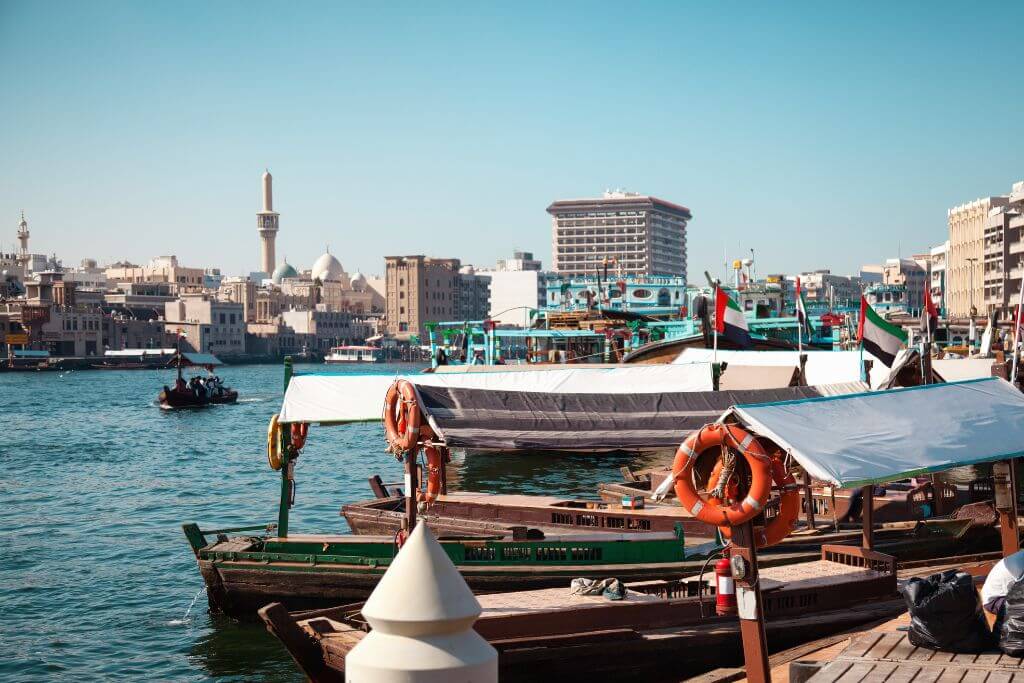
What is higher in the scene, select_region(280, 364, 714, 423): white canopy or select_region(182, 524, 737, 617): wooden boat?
select_region(280, 364, 714, 423): white canopy

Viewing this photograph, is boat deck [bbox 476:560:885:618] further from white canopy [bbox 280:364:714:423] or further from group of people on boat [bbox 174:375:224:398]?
group of people on boat [bbox 174:375:224:398]

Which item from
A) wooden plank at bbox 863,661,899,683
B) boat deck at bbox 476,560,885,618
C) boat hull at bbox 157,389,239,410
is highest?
wooden plank at bbox 863,661,899,683

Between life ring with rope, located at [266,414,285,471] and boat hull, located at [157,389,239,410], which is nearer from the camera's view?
life ring with rope, located at [266,414,285,471]

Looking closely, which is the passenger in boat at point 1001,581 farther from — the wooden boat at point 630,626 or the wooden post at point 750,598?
the wooden boat at point 630,626

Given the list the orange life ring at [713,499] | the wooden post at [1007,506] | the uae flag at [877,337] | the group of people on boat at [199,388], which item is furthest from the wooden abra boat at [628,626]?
the group of people on boat at [199,388]

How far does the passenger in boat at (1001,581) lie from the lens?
478 inches

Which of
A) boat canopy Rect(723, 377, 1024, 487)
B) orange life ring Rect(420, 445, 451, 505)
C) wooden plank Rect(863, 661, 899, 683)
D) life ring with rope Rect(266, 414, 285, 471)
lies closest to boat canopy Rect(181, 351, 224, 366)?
life ring with rope Rect(266, 414, 285, 471)

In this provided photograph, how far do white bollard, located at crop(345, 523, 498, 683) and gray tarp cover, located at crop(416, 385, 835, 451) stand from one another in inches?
484

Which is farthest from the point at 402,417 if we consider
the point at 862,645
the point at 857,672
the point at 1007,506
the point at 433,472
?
the point at 857,672

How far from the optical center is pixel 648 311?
92.4 m

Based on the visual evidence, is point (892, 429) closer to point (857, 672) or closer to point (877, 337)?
point (857, 672)

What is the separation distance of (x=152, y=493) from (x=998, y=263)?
80.0 metres

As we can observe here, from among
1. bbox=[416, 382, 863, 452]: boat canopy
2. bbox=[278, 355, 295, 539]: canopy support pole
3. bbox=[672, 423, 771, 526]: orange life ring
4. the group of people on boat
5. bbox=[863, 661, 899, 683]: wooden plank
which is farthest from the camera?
the group of people on boat

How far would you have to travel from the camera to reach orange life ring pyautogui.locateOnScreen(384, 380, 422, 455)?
1823 cm
